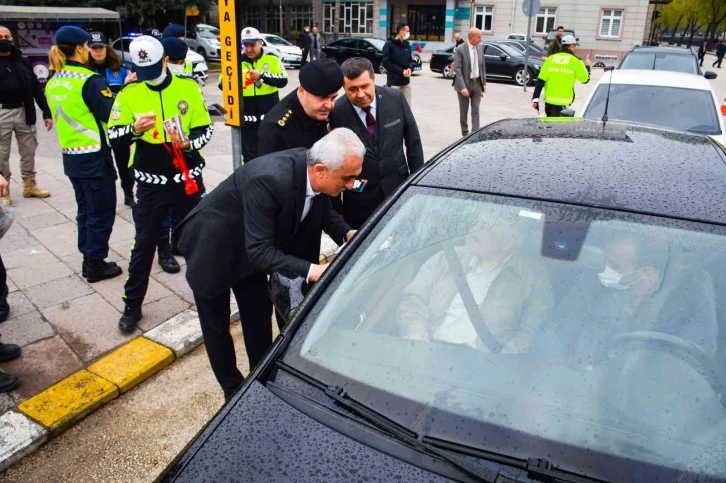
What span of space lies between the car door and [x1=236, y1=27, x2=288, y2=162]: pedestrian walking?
15.9m

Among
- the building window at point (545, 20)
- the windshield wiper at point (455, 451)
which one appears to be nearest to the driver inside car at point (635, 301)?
the windshield wiper at point (455, 451)

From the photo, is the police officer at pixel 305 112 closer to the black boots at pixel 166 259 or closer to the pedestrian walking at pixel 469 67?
the black boots at pixel 166 259

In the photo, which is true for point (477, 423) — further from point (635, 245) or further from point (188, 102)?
point (188, 102)

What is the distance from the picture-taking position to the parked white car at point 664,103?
588cm

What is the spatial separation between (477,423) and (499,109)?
1324 cm

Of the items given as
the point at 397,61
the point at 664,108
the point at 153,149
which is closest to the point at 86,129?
the point at 153,149

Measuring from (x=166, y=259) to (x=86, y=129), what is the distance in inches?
46.9

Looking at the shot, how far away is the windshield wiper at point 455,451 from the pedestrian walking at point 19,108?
576 centimetres

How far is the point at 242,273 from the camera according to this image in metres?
2.75

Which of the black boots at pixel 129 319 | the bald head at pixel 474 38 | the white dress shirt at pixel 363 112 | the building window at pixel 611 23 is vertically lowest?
the black boots at pixel 129 319

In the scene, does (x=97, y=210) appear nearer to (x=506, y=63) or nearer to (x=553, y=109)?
(x=553, y=109)

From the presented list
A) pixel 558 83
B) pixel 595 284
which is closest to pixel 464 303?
pixel 595 284

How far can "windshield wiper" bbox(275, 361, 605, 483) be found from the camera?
1454 mm

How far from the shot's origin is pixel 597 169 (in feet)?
7.30
